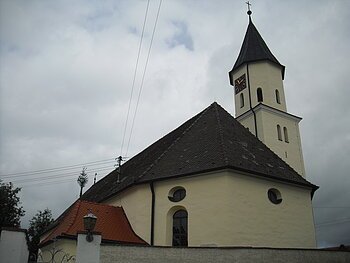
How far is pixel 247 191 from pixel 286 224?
92.8 inches

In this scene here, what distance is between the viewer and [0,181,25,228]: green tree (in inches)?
1150

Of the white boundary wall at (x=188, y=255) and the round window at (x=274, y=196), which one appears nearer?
the white boundary wall at (x=188, y=255)

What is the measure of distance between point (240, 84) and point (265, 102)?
2749 millimetres

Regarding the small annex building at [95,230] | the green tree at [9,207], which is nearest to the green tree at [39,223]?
the green tree at [9,207]

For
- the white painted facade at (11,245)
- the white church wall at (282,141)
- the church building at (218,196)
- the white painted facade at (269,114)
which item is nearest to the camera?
the white painted facade at (11,245)

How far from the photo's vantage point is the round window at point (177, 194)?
15555 mm

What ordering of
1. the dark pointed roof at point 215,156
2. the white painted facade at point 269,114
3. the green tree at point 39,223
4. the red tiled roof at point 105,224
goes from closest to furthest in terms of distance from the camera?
the red tiled roof at point 105,224 → the dark pointed roof at point 215,156 → the white painted facade at point 269,114 → the green tree at point 39,223

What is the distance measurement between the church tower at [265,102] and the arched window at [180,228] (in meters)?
10.6

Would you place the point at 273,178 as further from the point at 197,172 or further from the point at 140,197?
the point at 140,197

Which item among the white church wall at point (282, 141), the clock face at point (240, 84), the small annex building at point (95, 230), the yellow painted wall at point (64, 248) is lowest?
the yellow painted wall at point (64, 248)

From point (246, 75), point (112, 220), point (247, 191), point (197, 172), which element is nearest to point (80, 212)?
point (112, 220)

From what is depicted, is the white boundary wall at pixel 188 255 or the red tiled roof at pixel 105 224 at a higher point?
the red tiled roof at pixel 105 224

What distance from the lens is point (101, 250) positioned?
1072 centimetres

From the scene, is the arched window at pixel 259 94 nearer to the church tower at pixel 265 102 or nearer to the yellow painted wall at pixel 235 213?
the church tower at pixel 265 102
